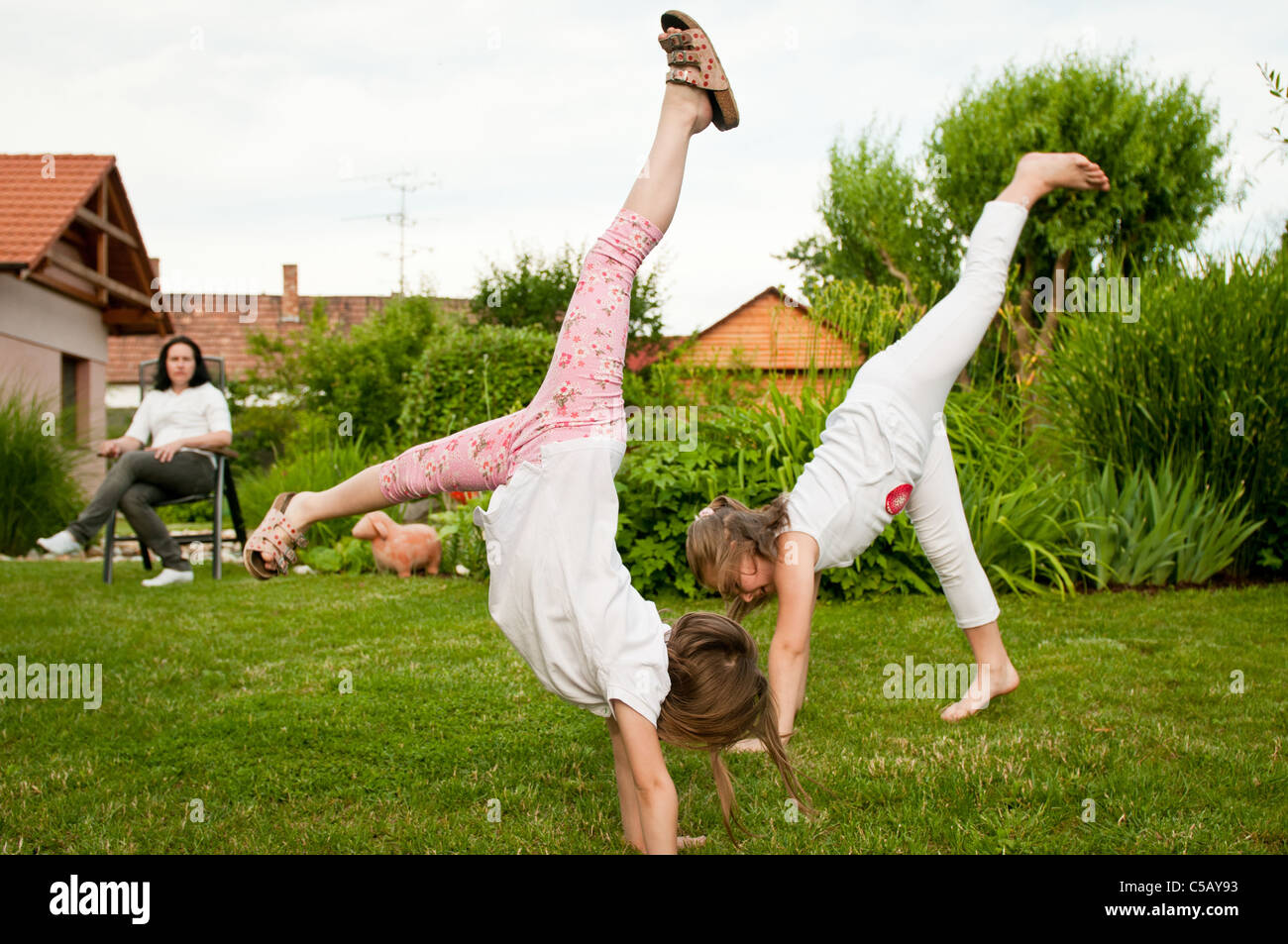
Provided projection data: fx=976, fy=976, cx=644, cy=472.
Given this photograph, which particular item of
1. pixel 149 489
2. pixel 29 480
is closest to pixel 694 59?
pixel 149 489

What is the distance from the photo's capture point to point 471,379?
34.6 ft

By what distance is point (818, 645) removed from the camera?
191 inches

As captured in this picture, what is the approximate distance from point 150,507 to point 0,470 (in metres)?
3.37

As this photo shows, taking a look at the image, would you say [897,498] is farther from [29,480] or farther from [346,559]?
[29,480]

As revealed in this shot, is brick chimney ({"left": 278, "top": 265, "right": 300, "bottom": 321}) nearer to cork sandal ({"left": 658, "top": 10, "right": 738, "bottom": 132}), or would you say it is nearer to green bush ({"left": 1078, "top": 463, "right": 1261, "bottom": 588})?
green bush ({"left": 1078, "top": 463, "right": 1261, "bottom": 588})

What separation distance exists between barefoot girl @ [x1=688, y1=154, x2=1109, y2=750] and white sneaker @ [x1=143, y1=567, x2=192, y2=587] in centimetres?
526

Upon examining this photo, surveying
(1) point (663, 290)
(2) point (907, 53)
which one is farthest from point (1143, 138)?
(2) point (907, 53)

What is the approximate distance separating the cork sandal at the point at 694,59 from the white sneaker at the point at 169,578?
5956mm

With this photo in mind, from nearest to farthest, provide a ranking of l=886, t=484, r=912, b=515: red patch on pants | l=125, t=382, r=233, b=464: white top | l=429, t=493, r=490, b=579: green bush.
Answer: l=886, t=484, r=912, b=515: red patch on pants, l=429, t=493, r=490, b=579: green bush, l=125, t=382, r=233, b=464: white top
